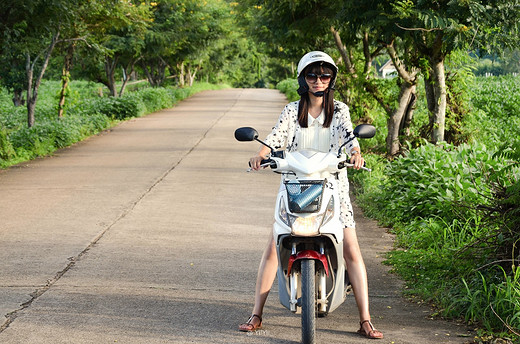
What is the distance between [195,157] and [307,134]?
1100cm

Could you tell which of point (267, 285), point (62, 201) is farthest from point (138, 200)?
point (267, 285)

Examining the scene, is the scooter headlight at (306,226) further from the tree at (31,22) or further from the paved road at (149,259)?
the tree at (31,22)

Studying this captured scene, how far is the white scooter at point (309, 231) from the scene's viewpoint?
14.3 feet

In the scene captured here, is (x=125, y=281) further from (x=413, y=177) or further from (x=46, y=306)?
(x=413, y=177)

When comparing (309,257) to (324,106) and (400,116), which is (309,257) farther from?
(400,116)

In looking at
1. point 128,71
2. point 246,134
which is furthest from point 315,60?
point 128,71

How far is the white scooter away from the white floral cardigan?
0.20 m

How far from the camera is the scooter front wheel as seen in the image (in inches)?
173

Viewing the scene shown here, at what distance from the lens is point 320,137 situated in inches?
197

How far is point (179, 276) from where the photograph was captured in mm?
6570

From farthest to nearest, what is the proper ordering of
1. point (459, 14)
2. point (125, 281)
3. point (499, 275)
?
point (459, 14) → point (125, 281) → point (499, 275)

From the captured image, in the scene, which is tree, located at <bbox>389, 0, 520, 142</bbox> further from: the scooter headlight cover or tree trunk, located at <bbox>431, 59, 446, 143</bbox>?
the scooter headlight cover

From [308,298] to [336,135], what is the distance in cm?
116

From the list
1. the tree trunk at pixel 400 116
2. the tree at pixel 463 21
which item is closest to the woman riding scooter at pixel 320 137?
the tree at pixel 463 21
